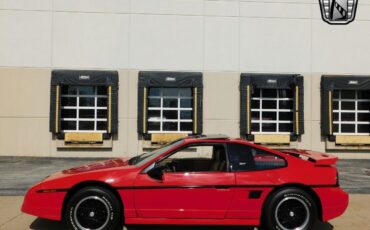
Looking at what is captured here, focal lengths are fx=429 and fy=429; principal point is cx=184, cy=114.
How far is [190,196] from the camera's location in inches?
227

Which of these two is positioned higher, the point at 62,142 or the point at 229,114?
the point at 229,114

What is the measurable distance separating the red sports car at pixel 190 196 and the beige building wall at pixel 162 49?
947 cm

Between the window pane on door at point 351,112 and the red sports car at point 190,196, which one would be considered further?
the window pane on door at point 351,112

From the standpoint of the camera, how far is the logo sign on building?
15.8 m

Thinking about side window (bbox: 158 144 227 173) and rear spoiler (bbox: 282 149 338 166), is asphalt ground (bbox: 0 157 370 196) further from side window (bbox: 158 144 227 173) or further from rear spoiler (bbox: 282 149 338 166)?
side window (bbox: 158 144 227 173)

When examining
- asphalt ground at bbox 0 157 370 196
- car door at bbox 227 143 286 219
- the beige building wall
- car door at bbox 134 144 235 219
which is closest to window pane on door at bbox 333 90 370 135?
the beige building wall

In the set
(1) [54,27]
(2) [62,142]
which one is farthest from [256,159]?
(1) [54,27]

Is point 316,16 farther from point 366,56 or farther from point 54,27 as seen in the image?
point 54,27

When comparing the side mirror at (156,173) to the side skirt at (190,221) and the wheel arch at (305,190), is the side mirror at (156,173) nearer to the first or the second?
the side skirt at (190,221)

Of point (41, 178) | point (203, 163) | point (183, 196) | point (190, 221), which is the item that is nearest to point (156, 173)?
point (183, 196)

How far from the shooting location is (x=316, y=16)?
15.8 metres

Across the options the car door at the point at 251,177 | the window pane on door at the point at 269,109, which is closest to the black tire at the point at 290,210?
the car door at the point at 251,177

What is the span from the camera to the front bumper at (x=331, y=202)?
19.3 feet

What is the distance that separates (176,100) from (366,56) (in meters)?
7.21
